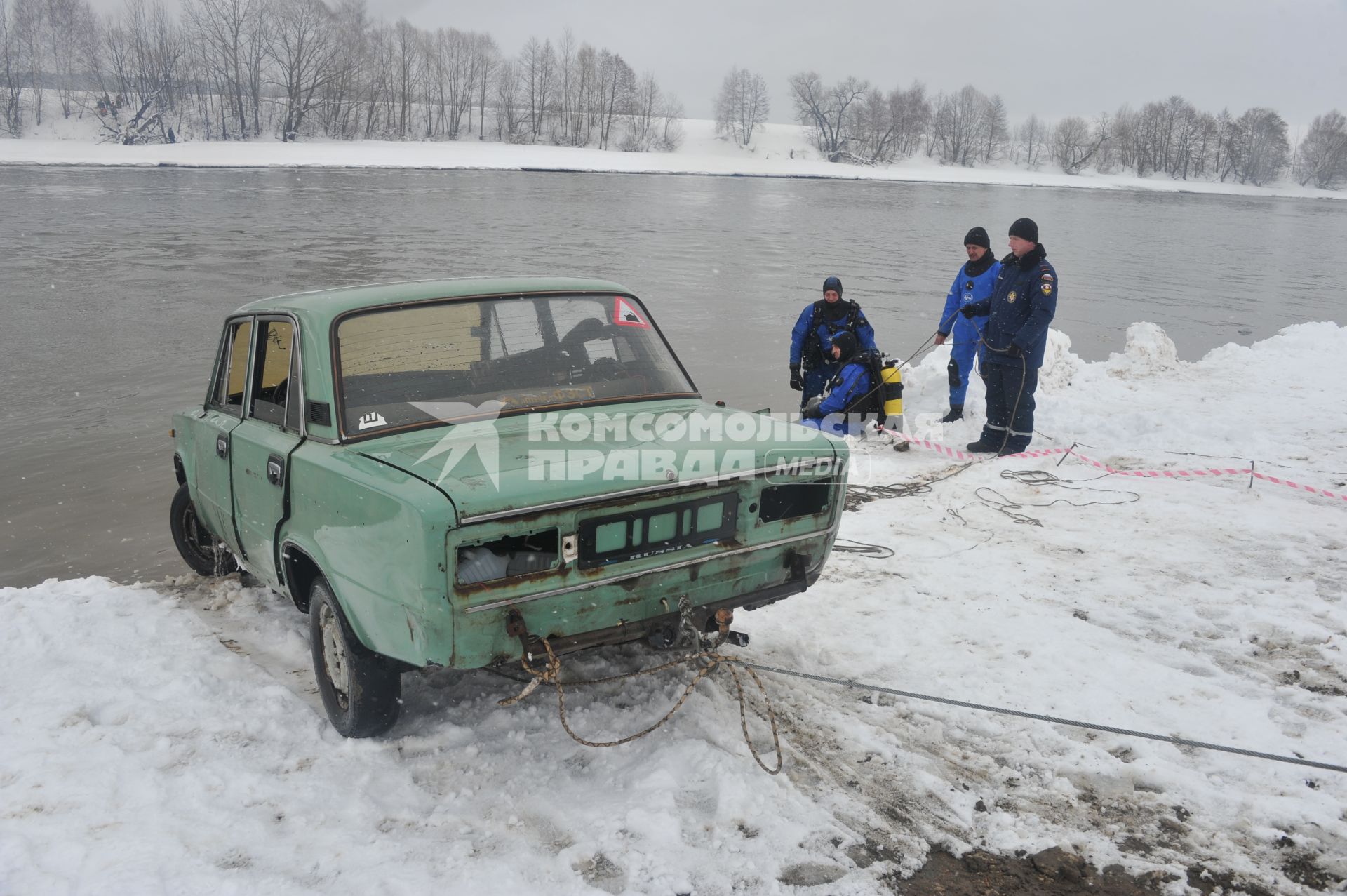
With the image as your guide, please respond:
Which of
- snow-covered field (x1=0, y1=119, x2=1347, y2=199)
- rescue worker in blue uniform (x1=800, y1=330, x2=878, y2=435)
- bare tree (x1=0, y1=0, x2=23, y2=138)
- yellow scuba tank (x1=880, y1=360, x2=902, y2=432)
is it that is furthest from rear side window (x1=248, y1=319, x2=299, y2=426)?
bare tree (x1=0, y1=0, x2=23, y2=138)

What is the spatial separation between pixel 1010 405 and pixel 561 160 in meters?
78.3

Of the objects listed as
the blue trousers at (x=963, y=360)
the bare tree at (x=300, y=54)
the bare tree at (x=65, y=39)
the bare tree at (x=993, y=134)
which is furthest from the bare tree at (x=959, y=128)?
the blue trousers at (x=963, y=360)

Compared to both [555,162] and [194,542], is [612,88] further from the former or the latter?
[194,542]

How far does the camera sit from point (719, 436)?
3701 mm

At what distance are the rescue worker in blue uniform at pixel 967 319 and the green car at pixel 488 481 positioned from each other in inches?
221

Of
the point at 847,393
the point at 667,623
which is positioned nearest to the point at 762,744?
the point at 667,623

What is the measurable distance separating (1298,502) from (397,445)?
6066mm

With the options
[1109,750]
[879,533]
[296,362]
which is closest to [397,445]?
[296,362]

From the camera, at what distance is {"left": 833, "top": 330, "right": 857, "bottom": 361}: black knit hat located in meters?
8.63

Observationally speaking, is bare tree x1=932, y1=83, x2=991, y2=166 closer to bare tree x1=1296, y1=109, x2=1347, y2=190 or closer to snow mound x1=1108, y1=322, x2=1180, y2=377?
bare tree x1=1296, y1=109, x2=1347, y2=190

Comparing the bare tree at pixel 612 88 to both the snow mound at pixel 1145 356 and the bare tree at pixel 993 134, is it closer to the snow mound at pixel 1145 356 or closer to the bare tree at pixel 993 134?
the bare tree at pixel 993 134

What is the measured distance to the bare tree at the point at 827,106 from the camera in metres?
120

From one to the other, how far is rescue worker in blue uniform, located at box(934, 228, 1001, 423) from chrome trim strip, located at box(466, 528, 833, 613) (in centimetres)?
602

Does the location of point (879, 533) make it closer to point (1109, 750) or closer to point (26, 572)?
point (1109, 750)
